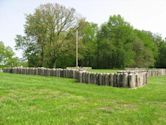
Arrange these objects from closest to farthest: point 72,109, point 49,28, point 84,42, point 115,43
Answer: point 72,109 < point 49,28 < point 84,42 < point 115,43

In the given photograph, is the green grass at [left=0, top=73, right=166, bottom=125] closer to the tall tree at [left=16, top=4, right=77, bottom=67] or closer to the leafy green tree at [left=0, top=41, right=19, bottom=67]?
the tall tree at [left=16, top=4, right=77, bottom=67]

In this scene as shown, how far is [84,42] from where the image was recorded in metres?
71.6

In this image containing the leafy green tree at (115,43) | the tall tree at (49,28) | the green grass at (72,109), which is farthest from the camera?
the leafy green tree at (115,43)

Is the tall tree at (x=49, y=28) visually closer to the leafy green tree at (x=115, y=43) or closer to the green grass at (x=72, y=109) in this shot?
the leafy green tree at (x=115, y=43)

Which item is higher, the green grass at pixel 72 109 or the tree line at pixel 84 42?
the tree line at pixel 84 42

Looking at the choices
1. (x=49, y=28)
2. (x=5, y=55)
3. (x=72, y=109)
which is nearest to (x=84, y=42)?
(x=49, y=28)

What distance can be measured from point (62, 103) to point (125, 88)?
25.7 ft

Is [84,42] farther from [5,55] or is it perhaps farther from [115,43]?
[5,55]

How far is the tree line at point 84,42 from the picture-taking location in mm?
58562

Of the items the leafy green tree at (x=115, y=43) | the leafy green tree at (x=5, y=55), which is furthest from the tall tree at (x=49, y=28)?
the leafy green tree at (x=5, y=55)

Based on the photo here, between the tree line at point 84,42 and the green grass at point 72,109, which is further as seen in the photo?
the tree line at point 84,42

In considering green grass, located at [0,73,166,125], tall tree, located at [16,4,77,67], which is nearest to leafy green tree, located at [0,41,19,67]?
tall tree, located at [16,4,77,67]

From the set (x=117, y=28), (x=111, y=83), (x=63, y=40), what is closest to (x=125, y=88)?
(x=111, y=83)

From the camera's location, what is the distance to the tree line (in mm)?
58562
